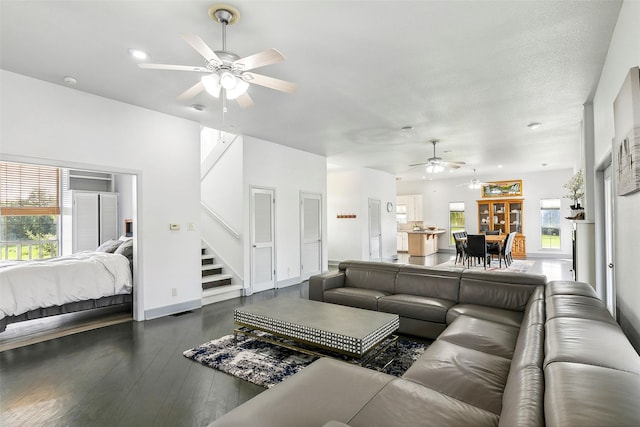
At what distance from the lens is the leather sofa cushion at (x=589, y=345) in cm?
127

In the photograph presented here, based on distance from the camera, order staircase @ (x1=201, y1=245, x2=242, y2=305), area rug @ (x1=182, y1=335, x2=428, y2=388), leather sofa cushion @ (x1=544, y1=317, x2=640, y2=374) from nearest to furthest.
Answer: leather sofa cushion @ (x1=544, y1=317, x2=640, y2=374) < area rug @ (x1=182, y1=335, x2=428, y2=388) < staircase @ (x1=201, y1=245, x2=242, y2=305)

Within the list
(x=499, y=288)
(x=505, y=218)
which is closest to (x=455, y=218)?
(x=505, y=218)

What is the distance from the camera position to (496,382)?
1801 mm

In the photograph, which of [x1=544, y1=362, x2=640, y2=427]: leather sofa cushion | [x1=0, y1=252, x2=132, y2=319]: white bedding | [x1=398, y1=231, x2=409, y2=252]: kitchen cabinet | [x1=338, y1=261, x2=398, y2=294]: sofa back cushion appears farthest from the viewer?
[x1=398, y1=231, x2=409, y2=252]: kitchen cabinet

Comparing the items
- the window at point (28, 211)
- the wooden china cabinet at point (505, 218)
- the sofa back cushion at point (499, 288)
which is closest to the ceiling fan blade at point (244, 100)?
the sofa back cushion at point (499, 288)

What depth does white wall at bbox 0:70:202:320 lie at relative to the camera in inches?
138

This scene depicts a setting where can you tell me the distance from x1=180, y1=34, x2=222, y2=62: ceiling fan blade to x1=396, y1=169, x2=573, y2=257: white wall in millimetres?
11368

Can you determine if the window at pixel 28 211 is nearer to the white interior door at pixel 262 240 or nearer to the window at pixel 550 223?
the white interior door at pixel 262 240

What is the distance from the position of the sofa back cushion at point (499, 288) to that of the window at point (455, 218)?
9.07 m

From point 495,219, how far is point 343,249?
601cm

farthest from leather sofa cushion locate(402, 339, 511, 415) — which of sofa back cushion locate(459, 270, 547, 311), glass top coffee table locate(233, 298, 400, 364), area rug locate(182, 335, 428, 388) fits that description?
sofa back cushion locate(459, 270, 547, 311)

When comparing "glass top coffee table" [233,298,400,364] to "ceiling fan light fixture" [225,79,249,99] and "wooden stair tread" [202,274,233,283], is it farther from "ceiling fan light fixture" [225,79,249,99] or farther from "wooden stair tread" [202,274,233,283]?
"wooden stair tread" [202,274,233,283]

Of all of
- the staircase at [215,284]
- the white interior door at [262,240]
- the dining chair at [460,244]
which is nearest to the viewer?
the staircase at [215,284]

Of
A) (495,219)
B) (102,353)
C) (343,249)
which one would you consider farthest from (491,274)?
(495,219)
